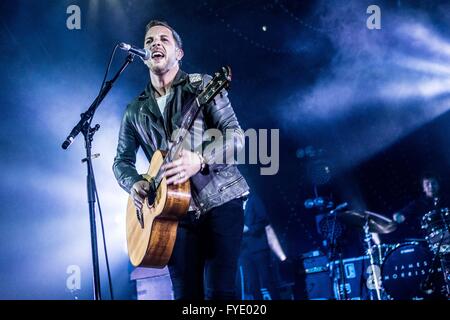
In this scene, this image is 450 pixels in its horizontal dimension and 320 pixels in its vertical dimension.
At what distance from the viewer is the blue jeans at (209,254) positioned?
234 cm

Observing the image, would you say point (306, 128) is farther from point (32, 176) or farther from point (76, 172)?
point (32, 176)

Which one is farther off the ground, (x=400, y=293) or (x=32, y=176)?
(x=32, y=176)

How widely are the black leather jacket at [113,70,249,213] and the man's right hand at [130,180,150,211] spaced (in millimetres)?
63

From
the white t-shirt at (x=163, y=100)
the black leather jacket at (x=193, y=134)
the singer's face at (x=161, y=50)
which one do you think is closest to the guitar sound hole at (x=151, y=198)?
the black leather jacket at (x=193, y=134)

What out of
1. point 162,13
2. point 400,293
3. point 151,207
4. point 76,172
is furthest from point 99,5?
point 400,293

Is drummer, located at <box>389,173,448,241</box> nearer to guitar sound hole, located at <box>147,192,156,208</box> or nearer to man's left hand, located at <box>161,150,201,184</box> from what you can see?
guitar sound hole, located at <box>147,192,156,208</box>

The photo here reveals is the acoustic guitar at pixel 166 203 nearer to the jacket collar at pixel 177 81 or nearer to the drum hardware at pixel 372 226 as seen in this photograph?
the jacket collar at pixel 177 81

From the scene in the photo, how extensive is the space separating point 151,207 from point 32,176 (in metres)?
5.26

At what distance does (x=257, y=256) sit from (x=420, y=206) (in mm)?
2743

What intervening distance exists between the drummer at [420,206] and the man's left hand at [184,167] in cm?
505

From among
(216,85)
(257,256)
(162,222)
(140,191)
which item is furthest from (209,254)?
(257,256)

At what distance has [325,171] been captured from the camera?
8.31m

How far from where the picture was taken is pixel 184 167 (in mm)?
2361

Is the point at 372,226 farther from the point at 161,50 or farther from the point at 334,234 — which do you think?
the point at 161,50
